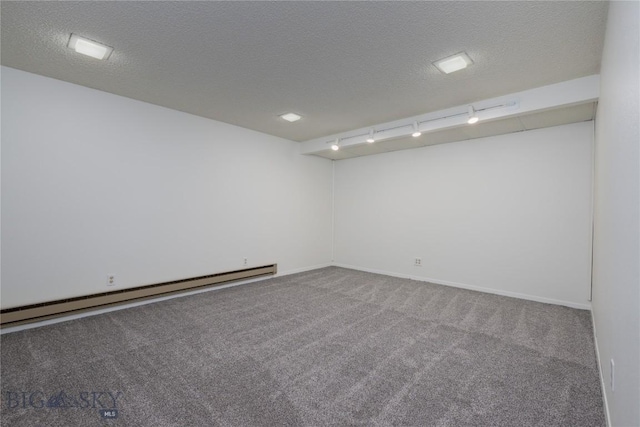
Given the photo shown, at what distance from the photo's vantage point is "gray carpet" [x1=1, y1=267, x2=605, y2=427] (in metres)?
1.67

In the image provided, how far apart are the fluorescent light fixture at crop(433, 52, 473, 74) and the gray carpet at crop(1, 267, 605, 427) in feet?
8.56

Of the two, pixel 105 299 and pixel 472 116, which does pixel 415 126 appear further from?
pixel 105 299

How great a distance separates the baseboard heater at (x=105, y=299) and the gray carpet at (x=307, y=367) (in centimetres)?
15

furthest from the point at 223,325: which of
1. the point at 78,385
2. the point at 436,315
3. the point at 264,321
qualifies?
the point at 436,315

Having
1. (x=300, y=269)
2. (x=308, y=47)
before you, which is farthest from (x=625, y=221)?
(x=300, y=269)

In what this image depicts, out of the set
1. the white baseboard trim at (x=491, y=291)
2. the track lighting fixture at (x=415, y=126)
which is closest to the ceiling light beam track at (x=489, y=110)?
the track lighting fixture at (x=415, y=126)

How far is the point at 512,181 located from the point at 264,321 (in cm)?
395

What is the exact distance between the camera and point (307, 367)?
7.11ft

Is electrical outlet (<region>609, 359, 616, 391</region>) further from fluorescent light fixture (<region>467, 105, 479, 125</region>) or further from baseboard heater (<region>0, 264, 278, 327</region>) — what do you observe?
baseboard heater (<region>0, 264, 278, 327</region>)

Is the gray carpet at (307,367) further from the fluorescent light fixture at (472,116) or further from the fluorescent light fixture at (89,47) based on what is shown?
the fluorescent light fixture at (89,47)

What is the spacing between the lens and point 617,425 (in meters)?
1.29

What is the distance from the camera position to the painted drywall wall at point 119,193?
2.80m
